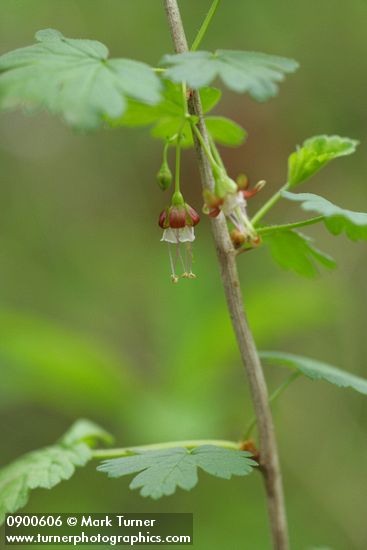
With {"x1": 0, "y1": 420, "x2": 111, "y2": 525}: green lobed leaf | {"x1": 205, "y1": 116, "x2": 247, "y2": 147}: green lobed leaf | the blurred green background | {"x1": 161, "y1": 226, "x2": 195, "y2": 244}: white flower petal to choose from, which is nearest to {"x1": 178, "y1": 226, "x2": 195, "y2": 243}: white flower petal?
{"x1": 161, "y1": 226, "x2": 195, "y2": 244}: white flower petal

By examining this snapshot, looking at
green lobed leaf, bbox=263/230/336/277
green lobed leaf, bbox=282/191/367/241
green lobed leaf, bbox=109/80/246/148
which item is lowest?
green lobed leaf, bbox=282/191/367/241

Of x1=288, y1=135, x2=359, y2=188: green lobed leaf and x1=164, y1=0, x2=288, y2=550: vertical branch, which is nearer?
x1=164, y1=0, x2=288, y2=550: vertical branch

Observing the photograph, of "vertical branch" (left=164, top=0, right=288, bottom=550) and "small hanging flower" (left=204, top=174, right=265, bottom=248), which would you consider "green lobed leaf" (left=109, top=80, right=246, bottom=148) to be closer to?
"vertical branch" (left=164, top=0, right=288, bottom=550)

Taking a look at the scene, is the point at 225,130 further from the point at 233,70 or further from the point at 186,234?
the point at 233,70

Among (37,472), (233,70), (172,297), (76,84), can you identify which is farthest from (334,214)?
(172,297)

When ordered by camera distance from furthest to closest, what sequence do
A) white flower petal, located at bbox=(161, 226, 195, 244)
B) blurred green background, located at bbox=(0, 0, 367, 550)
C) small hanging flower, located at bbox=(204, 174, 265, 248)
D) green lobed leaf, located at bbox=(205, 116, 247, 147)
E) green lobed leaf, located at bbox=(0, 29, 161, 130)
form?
1. blurred green background, located at bbox=(0, 0, 367, 550)
2. green lobed leaf, located at bbox=(205, 116, 247, 147)
3. white flower petal, located at bbox=(161, 226, 195, 244)
4. small hanging flower, located at bbox=(204, 174, 265, 248)
5. green lobed leaf, located at bbox=(0, 29, 161, 130)

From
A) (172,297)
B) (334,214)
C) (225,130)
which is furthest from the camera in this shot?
(172,297)

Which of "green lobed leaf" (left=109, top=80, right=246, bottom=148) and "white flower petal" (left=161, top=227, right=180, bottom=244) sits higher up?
"green lobed leaf" (left=109, top=80, right=246, bottom=148)
